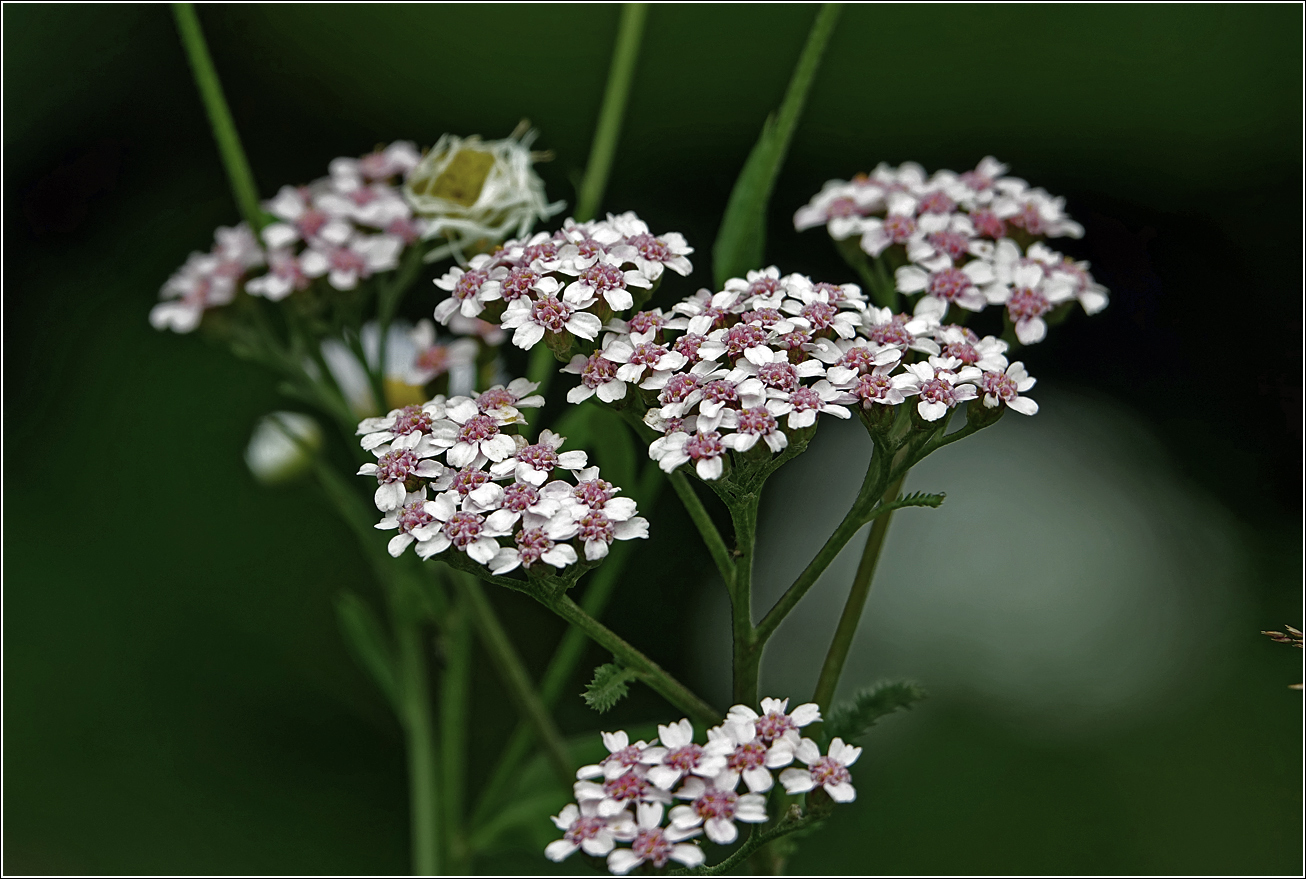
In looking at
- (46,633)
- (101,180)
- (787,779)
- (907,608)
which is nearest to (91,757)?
(46,633)

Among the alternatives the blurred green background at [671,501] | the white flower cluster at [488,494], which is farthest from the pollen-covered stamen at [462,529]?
the blurred green background at [671,501]

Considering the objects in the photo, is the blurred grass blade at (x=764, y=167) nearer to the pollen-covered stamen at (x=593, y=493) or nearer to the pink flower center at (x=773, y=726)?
the pollen-covered stamen at (x=593, y=493)

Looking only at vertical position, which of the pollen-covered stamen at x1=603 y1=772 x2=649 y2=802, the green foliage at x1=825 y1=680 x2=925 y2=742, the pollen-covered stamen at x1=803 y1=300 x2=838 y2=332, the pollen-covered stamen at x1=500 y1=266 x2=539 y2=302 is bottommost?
the pollen-covered stamen at x1=603 y1=772 x2=649 y2=802

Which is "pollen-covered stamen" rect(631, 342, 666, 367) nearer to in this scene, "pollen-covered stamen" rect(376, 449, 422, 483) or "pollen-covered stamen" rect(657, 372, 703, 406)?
"pollen-covered stamen" rect(657, 372, 703, 406)

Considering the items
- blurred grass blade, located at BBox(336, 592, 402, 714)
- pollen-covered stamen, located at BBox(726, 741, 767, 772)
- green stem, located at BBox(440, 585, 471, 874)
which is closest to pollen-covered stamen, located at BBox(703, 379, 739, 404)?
pollen-covered stamen, located at BBox(726, 741, 767, 772)

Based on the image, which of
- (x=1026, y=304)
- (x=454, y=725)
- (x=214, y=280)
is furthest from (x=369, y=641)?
(x=1026, y=304)

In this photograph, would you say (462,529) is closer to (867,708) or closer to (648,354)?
(648,354)
